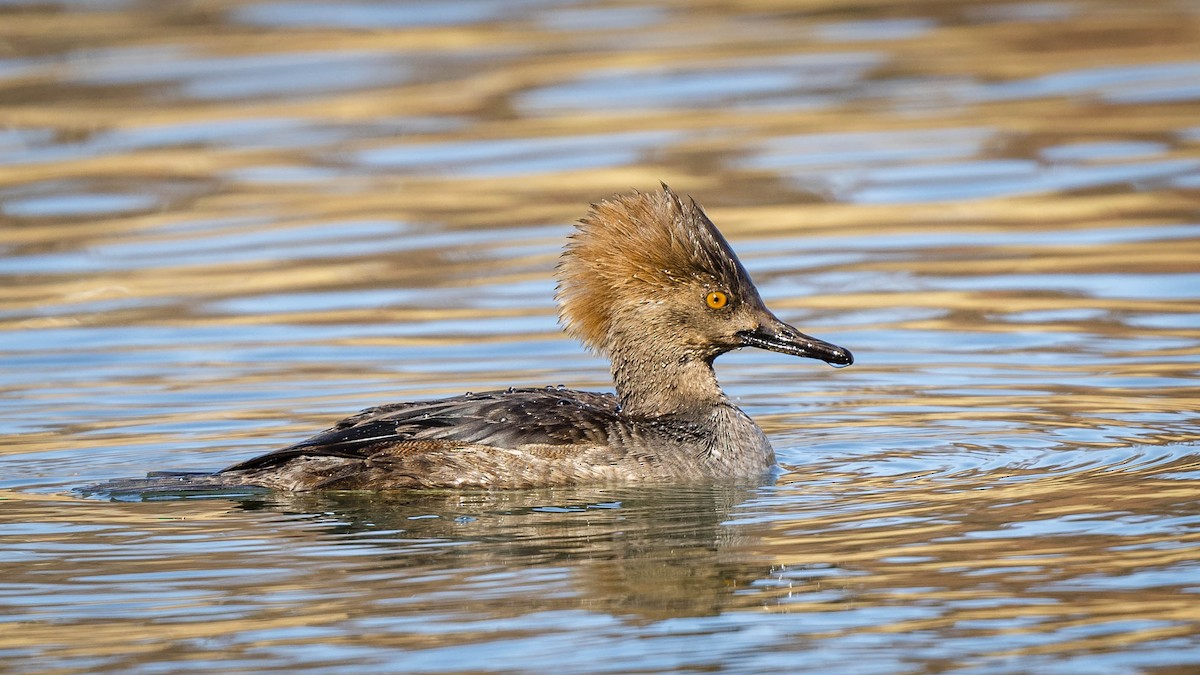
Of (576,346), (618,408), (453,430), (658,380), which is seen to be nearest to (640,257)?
(658,380)

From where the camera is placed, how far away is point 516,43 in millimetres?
19703

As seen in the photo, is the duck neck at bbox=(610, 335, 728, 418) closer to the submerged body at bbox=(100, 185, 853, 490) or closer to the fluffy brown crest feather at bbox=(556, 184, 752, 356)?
the submerged body at bbox=(100, 185, 853, 490)

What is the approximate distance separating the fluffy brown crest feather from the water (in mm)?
924

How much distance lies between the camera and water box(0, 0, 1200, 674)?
621cm

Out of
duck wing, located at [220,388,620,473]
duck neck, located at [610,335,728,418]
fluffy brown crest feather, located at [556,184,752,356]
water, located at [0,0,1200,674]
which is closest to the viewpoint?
water, located at [0,0,1200,674]

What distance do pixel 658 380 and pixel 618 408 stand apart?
0.22 metres

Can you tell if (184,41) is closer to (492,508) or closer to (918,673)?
(492,508)

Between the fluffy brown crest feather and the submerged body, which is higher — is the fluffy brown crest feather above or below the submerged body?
above

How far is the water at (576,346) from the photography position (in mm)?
6215

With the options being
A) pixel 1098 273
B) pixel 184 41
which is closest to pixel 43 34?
pixel 184 41

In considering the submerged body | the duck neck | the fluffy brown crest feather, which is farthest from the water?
the fluffy brown crest feather

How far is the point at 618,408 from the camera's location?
8.84 m

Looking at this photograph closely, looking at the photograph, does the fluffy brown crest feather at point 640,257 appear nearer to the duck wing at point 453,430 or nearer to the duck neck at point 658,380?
the duck neck at point 658,380

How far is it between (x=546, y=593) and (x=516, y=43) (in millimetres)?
13791
